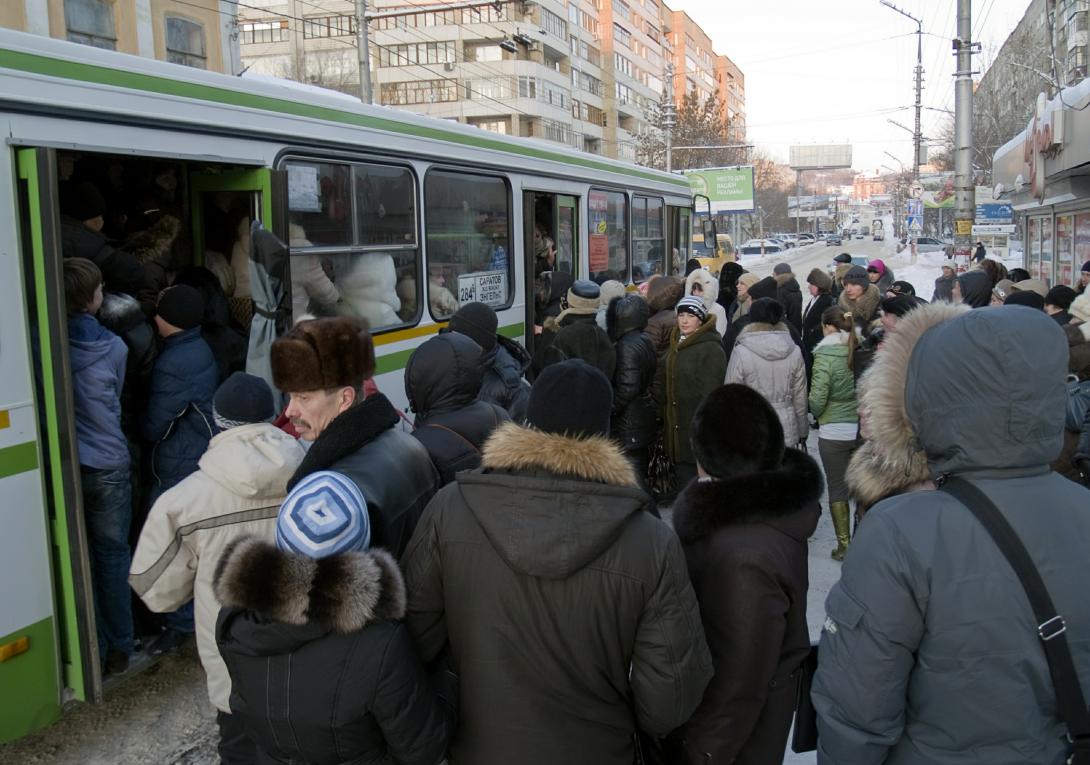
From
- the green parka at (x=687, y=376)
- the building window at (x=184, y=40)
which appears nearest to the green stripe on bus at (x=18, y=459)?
the green parka at (x=687, y=376)

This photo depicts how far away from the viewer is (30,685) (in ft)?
12.2

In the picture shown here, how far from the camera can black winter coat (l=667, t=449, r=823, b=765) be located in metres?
2.56

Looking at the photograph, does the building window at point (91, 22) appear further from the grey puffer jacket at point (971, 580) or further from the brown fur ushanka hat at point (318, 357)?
the grey puffer jacket at point (971, 580)

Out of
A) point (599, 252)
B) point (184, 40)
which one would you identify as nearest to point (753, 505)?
point (599, 252)

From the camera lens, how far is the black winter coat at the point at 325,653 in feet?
6.96

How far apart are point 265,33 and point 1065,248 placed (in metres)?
65.8

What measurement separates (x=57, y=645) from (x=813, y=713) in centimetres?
306

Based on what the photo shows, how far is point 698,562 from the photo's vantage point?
8.65ft

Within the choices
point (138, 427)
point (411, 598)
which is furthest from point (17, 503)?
point (411, 598)

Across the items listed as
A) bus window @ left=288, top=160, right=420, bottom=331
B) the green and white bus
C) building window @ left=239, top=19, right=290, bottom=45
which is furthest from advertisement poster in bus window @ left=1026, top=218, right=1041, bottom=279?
building window @ left=239, top=19, right=290, bottom=45

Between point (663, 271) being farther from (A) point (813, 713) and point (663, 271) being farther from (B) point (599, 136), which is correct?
(B) point (599, 136)

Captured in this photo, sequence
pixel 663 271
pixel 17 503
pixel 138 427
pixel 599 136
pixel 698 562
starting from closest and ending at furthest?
pixel 698 562 → pixel 17 503 → pixel 138 427 → pixel 663 271 → pixel 599 136

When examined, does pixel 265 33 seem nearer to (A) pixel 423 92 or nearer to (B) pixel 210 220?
(A) pixel 423 92

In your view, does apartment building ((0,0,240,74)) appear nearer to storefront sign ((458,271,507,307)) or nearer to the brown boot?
storefront sign ((458,271,507,307))
